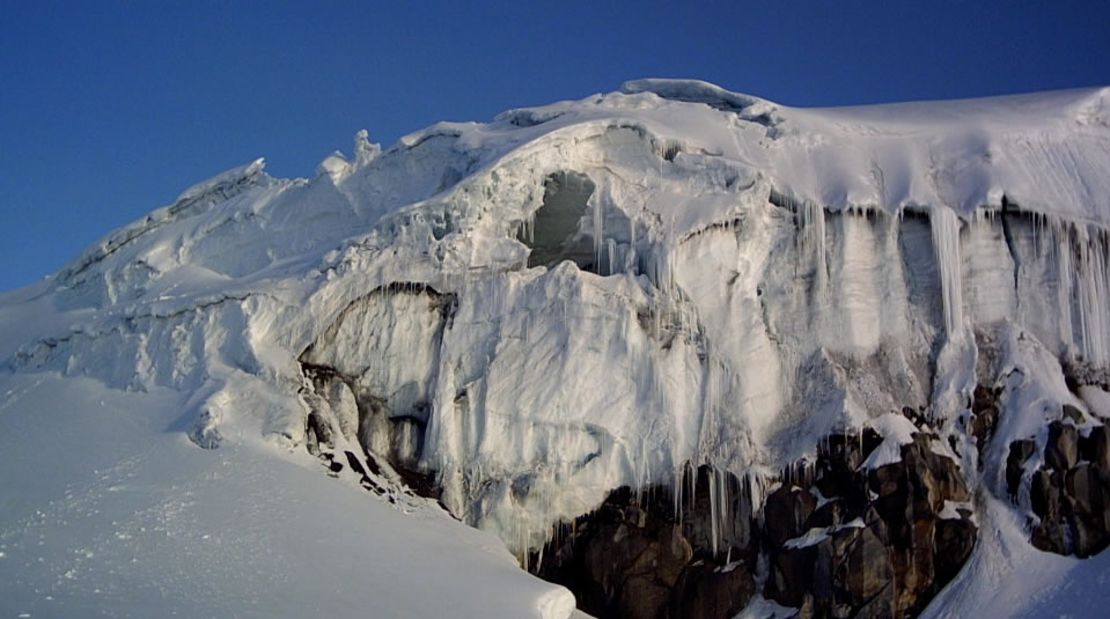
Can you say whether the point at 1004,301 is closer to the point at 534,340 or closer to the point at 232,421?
the point at 534,340

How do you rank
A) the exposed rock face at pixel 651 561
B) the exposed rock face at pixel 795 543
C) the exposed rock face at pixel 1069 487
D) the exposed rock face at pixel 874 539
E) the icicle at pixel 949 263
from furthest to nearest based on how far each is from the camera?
the icicle at pixel 949 263, the exposed rock face at pixel 651 561, the exposed rock face at pixel 1069 487, the exposed rock face at pixel 795 543, the exposed rock face at pixel 874 539

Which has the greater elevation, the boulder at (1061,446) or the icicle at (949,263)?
the icicle at (949,263)

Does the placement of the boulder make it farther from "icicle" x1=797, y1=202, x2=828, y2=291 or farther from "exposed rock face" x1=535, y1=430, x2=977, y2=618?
"icicle" x1=797, y1=202, x2=828, y2=291

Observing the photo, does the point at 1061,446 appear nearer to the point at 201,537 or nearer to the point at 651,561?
the point at 651,561

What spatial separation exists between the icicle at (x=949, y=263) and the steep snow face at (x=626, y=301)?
0.05m

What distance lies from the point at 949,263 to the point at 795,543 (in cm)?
775

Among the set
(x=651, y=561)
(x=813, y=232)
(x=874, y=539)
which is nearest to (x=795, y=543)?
(x=874, y=539)

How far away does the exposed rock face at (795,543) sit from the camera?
23984 mm

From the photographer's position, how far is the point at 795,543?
24609mm

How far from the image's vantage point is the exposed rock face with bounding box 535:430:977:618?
23984 millimetres

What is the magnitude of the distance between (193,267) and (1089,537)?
73.8 ft

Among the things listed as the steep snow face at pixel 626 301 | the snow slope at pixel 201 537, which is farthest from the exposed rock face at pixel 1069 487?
the snow slope at pixel 201 537

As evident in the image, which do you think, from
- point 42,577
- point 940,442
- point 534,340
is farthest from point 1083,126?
point 42,577

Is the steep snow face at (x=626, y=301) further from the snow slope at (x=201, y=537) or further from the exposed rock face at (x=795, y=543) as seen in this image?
the snow slope at (x=201, y=537)
